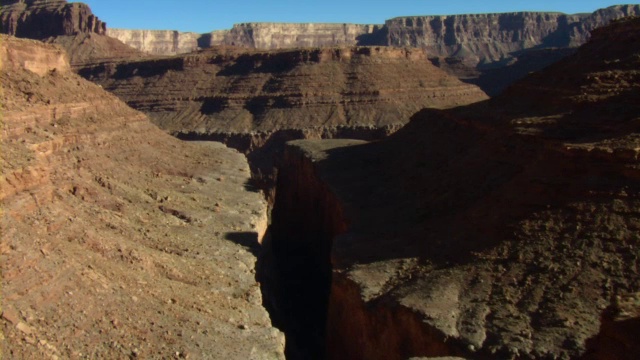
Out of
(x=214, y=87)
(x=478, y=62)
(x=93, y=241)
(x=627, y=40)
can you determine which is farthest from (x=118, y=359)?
(x=478, y=62)

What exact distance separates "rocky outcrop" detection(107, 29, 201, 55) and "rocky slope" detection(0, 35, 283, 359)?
90.4 m

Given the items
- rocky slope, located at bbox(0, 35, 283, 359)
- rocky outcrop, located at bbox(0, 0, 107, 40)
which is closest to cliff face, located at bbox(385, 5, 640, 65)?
rocky outcrop, located at bbox(0, 0, 107, 40)

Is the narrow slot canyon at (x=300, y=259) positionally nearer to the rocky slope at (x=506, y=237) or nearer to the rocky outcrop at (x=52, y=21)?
the rocky slope at (x=506, y=237)

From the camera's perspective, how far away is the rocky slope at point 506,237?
48.9 ft

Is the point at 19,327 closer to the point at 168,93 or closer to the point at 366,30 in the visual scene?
the point at 168,93

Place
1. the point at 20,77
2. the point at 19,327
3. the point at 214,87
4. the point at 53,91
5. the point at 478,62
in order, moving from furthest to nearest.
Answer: the point at 478,62 < the point at 214,87 < the point at 53,91 < the point at 20,77 < the point at 19,327

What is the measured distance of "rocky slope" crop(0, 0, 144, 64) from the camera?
8156 centimetres

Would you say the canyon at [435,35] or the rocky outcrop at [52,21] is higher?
the canyon at [435,35]

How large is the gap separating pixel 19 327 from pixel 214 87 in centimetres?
5211

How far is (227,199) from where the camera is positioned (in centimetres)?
2838

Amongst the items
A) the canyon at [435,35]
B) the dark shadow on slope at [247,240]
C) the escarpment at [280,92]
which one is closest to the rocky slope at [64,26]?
the escarpment at [280,92]

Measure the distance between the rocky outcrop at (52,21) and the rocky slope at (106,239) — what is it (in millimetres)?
57652

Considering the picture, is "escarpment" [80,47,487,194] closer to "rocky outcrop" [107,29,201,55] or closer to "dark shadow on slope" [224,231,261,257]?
"dark shadow on slope" [224,231,261,257]

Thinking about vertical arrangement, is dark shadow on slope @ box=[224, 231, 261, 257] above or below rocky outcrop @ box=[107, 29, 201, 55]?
below
